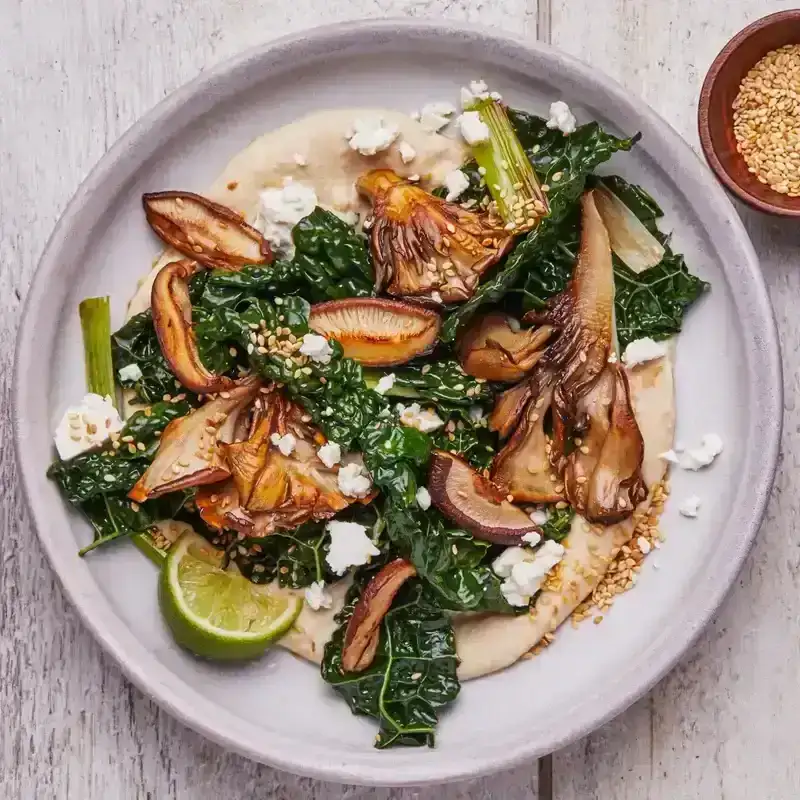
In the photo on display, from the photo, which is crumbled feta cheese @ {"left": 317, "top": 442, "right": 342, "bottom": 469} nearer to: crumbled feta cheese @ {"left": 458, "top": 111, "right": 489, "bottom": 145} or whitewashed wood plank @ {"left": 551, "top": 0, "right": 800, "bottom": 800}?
→ crumbled feta cheese @ {"left": 458, "top": 111, "right": 489, "bottom": 145}

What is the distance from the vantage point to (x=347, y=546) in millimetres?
2930

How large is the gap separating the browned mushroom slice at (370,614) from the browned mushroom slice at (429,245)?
0.90 meters

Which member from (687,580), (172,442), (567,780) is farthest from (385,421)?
(567,780)

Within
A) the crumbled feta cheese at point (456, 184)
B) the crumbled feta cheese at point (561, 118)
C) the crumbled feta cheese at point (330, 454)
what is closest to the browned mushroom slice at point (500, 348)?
the crumbled feta cheese at point (456, 184)

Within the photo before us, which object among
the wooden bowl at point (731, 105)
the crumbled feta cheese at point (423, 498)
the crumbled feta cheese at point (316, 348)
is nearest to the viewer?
the crumbled feta cheese at point (316, 348)

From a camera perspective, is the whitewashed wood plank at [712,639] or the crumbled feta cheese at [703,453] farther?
the whitewashed wood plank at [712,639]

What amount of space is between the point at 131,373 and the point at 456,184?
1.25 meters

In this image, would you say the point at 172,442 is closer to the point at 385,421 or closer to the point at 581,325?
the point at 385,421

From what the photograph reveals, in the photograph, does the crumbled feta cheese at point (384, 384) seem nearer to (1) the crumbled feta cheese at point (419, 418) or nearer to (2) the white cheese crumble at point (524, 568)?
(1) the crumbled feta cheese at point (419, 418)

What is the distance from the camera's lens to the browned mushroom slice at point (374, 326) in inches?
116

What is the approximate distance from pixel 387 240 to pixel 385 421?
1.93 feet

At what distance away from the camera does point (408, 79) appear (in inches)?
121

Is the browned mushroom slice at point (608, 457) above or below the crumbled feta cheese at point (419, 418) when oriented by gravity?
below

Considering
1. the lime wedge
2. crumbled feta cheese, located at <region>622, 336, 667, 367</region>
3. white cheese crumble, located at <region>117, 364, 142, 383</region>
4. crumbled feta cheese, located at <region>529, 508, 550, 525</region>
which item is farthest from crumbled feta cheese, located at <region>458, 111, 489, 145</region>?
the lime wedge
